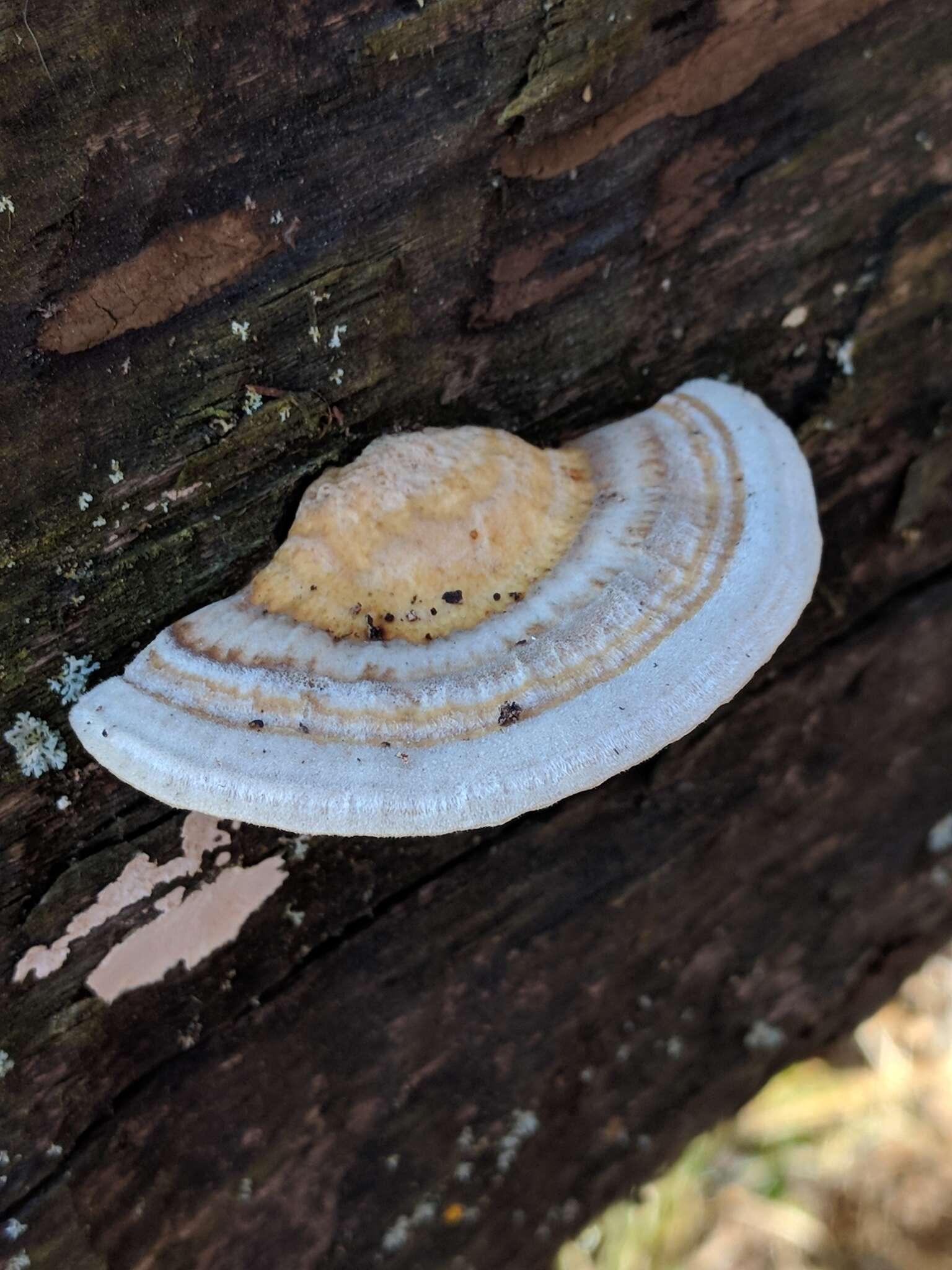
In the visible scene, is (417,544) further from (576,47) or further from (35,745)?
(576,47)

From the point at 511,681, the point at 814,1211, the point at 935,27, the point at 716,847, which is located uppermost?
the point at 935,27

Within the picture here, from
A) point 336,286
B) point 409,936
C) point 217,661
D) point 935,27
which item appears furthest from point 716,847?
point 935,27

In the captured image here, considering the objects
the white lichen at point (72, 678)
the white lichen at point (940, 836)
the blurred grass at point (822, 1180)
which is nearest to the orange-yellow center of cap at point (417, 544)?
the white lichen at point (72, 678)

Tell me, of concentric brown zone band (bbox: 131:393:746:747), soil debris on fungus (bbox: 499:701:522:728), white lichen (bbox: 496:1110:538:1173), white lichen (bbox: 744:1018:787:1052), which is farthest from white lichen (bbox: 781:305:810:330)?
white lichen (bbox: 744:1018:787:1052)

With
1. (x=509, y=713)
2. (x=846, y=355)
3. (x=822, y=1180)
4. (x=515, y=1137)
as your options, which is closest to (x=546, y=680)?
(x=509, y=713)

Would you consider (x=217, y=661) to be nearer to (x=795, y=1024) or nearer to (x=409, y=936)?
(x=409, y=936)
